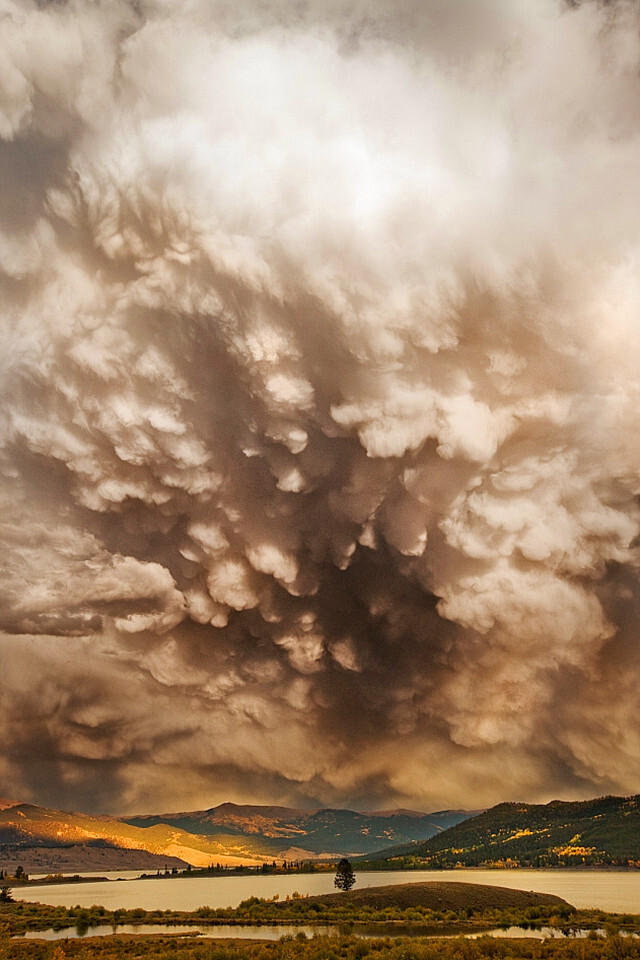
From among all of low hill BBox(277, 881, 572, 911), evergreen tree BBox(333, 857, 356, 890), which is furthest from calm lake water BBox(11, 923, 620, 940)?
evergreen tree BBox(333, 857, 356, 890)

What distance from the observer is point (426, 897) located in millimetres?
94875

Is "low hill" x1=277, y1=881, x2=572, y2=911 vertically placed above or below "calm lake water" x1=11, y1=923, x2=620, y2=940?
below

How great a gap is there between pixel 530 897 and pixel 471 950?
58869 millimetres

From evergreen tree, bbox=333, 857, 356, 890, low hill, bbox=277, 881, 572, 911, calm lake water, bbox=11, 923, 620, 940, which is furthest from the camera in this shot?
evergreen tree, bbox=333, 857, 356, 890

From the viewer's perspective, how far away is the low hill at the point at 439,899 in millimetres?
90500

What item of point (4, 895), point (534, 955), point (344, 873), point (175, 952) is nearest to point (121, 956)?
point (175, 952)

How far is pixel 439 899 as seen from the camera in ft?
309

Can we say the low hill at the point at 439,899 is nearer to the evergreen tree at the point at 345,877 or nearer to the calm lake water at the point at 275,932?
the evergreen tree at the point at 345,877

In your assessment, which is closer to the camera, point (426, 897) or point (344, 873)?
point (426, 897)

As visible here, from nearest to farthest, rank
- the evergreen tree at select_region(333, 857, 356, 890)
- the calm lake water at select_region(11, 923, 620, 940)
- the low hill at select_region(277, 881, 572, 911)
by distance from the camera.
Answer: the calm lake water at select_region(11, 923, 620, 940), the low hill at select_region(277, 881, 572, 911), the evergreen tree at select_region(333, 857, 356, 890)

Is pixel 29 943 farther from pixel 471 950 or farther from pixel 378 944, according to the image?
pixel 471 950

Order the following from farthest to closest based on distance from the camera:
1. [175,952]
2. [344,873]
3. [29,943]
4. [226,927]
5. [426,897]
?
[344,873]
[426,897]
[226,927]
[29,943]
[175,952]

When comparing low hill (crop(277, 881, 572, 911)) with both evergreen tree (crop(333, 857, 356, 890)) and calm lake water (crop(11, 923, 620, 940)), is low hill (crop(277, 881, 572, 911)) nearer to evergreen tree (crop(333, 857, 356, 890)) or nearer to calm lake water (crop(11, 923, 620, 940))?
evergreen tree (crop(333, 857, 356, 890))

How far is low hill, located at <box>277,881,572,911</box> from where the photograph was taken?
90.5 m
